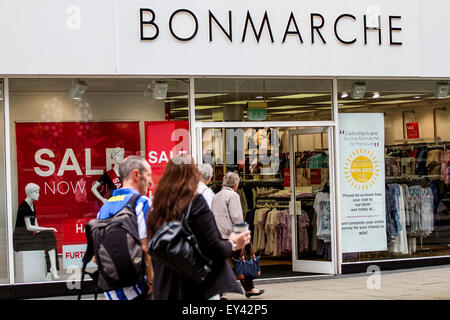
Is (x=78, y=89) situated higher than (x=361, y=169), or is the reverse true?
(x=78, y=89)

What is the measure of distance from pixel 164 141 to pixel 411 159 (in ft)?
14.3

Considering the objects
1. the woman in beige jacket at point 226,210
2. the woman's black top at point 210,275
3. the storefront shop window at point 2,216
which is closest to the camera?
the woman's black top at point 210,275

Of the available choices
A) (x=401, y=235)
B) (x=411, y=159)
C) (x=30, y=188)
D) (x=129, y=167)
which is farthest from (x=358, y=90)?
(x=129, y=167)

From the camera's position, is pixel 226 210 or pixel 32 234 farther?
pixel 32 234

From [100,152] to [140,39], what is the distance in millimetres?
1764

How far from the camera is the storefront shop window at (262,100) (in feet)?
33.6

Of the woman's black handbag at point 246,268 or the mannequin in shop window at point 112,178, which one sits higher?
the mannequin in shop window at point 112,178

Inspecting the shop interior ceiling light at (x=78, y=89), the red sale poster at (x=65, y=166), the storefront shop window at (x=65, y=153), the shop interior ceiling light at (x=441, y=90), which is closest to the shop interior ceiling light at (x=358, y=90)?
the shop interior ceiling light at (x=441, y=90)

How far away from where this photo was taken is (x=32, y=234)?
970 cm

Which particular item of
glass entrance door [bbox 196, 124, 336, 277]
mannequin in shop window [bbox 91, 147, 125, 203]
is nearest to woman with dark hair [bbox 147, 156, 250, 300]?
mannequin in shop window [bbox 91, 147, 125, 203]

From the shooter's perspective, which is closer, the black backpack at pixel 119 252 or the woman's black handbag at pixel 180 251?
the woman's black handbag at pixel 180 251

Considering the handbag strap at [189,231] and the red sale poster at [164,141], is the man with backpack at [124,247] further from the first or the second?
the red sale poster at [164,141]

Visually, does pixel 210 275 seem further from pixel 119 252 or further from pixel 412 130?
pixel 412 130

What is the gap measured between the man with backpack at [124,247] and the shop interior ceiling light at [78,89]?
507 centimetres
